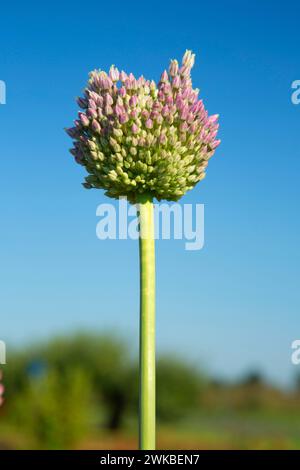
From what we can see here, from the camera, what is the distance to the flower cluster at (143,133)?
4.45 meters

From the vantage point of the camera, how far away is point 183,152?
181 inches

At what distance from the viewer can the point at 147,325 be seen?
4.46 meters

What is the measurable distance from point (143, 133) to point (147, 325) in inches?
56.1

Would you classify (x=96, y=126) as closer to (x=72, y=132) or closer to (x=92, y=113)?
(x=92, y=113)

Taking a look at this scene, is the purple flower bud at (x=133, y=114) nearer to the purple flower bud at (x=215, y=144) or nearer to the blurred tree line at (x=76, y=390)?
the purple flower bud at (x=215, y=144)

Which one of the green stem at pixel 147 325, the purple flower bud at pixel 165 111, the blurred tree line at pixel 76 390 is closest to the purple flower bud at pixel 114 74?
the purple flower bud at pixel 165 111

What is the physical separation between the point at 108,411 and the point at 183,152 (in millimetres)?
12564

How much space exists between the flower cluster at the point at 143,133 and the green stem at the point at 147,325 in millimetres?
245

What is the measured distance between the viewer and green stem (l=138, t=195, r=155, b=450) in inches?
171

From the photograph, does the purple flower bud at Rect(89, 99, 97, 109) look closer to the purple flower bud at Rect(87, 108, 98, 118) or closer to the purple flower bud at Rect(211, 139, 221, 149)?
the purple flower bud at Rect(87, 108, 98, 118)
